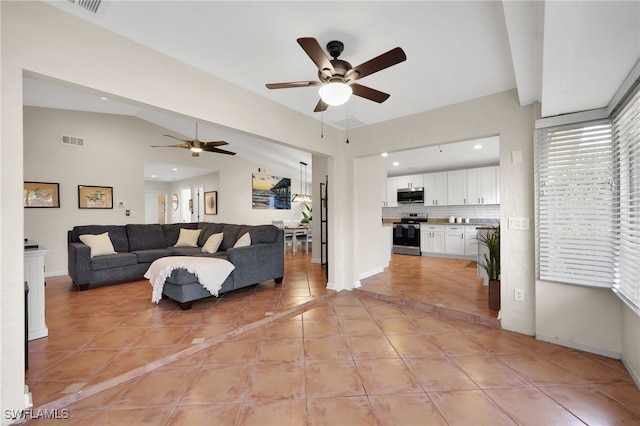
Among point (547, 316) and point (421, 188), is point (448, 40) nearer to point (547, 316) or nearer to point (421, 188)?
point (547, 316)

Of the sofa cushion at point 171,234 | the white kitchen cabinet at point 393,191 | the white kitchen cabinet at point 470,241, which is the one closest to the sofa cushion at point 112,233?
the sofa cushion at point 171,234

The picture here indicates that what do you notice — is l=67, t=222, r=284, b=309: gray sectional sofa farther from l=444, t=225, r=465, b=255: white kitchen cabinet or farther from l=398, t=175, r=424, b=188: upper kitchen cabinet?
l=398, t=175, r=424, b=188: upper kitchen cabinet

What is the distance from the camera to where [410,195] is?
7.36m

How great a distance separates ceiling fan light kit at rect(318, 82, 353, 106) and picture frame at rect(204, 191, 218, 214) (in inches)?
276

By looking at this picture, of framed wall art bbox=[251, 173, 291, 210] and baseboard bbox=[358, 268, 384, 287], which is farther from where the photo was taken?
framed wall art bbox=[251, 173, 291, 210]

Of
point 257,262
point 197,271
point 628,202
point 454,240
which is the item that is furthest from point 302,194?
point 628,202

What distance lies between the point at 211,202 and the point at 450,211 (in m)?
7.02

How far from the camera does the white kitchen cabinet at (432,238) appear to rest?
6.64m

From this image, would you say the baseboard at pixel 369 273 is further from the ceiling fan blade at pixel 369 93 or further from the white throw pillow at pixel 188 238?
the white throw pillow at pixel 188 238

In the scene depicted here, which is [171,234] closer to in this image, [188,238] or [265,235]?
[188,238]

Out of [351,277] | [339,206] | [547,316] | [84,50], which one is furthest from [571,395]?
[84,50]

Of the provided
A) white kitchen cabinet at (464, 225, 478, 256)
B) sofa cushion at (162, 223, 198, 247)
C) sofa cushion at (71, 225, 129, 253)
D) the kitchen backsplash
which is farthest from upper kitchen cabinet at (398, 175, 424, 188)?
sofa cushion at (71, 225, 129, 253)

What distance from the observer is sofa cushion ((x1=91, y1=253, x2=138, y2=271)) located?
4191mm

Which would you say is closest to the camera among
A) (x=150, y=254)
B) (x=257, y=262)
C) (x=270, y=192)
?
(x=257, y=262)
